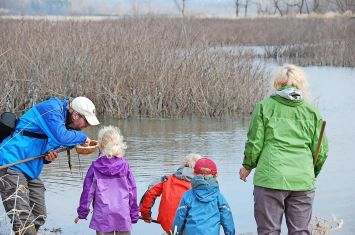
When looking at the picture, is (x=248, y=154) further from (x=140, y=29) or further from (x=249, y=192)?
(x=140, y=29)

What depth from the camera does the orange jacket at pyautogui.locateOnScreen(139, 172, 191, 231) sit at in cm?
618

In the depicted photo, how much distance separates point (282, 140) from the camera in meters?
5.38

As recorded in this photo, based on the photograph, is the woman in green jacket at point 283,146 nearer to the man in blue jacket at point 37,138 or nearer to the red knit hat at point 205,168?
the red knit hat at point 205,168

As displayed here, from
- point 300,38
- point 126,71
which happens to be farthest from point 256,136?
point 300,38

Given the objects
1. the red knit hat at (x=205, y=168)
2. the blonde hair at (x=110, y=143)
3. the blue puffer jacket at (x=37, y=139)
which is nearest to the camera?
the red knit hat at (x=205, y=168)

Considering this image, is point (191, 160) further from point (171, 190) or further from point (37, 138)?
point (37, 138)

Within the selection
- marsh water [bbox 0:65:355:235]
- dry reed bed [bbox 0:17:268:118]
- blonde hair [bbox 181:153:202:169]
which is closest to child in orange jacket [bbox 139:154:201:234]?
blonde hair [bbox 181:153:202:169]

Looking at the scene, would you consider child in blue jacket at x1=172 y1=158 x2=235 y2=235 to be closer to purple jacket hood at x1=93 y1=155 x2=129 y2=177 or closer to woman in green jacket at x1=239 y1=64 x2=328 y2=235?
woman in green jacket at x1=239 y1=64 x2=328 y2=235

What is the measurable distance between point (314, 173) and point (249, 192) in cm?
354

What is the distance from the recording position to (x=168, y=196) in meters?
6.18

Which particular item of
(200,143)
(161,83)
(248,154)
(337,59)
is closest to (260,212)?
(248,154)

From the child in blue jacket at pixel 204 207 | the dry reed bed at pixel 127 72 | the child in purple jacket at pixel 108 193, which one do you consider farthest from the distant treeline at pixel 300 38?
the child in blue jacket at pixel 204 207

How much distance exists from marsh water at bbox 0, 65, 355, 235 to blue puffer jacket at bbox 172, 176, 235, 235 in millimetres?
1930

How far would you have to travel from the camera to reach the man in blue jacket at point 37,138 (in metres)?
6.05
